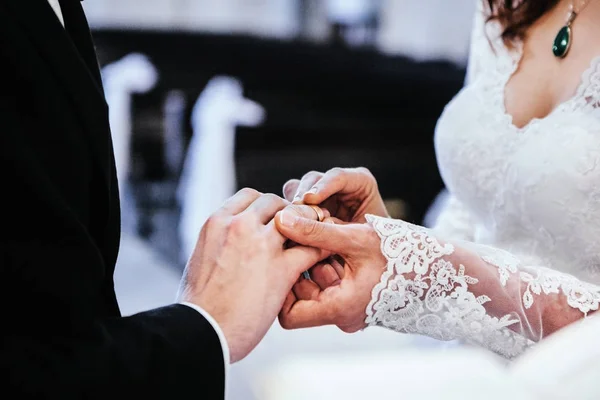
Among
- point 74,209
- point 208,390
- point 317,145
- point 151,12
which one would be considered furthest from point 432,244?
point 151,12

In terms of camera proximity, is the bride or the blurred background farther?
the blurred background

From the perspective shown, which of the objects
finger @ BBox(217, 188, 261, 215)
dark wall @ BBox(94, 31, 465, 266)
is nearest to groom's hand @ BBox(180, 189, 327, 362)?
finger @ BBox(217, 188, 261, 215)

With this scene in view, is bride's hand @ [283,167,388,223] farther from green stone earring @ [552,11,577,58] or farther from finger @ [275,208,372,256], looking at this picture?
green stone earring @ [552,11,577,58]

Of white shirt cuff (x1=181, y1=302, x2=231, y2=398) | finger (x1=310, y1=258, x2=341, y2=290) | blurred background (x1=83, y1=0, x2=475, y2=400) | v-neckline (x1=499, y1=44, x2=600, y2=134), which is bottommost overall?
blurred background (x1=83, y1=0, x2=475, y2=400)

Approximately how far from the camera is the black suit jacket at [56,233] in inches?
33.7

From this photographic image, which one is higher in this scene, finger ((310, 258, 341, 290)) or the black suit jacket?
the black suit jacket

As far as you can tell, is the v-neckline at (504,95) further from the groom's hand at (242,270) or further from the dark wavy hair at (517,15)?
the groom's hand at (242,270)

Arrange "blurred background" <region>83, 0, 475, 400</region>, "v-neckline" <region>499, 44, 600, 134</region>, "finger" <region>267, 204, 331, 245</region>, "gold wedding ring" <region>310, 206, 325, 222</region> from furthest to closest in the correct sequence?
"blurred background" <region>83, 0, 475, 400</region> < "v-neckline" <region>499, 44, 600, 134</region> < "gold wedding ring" <region>310, 206, 325, 222</region> < "finger" <region>267, 204, 331, 245</region>

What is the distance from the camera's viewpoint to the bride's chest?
145 cm

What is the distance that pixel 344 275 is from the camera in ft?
4.28

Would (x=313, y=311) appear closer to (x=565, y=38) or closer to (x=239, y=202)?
(x=239, y=202)

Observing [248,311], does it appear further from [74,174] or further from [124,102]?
[124,102]

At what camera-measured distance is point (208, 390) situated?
40.1 inches

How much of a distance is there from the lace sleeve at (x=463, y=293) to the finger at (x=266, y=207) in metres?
0.17
